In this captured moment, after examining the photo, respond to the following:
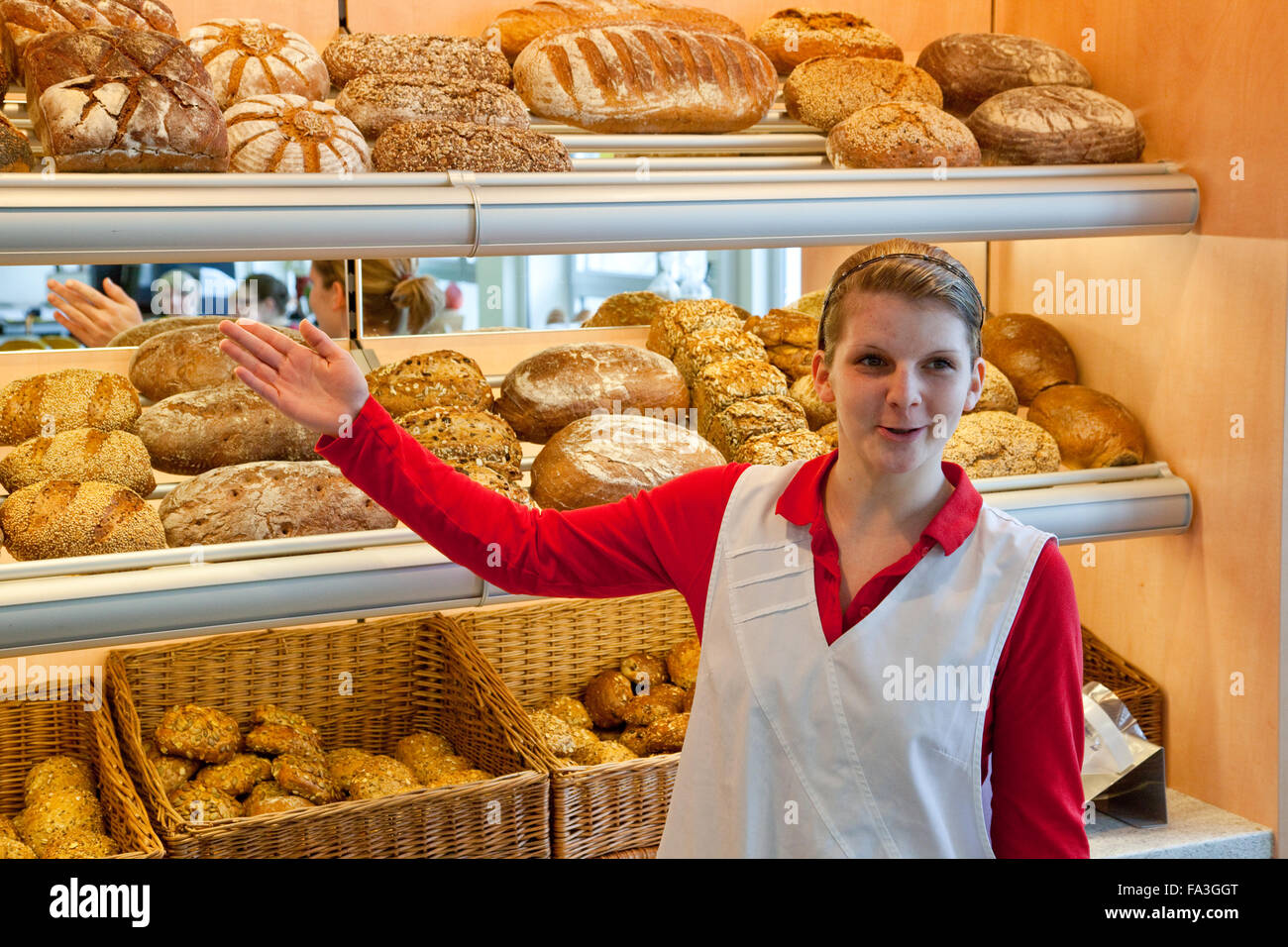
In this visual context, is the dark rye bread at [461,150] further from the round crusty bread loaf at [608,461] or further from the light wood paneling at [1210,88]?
the light wood paneling at [1210,88]

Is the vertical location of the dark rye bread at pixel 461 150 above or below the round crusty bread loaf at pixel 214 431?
above

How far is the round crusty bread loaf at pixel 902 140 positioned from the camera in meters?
2.30

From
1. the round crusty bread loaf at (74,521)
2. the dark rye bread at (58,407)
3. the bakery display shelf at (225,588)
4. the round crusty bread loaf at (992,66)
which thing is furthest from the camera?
the round crusty bread loaf at (992,66)

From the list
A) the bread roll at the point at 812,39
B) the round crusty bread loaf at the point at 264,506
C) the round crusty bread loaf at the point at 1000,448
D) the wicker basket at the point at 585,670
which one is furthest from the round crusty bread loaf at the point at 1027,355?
the round crusty bread loaf at the point at 264,506

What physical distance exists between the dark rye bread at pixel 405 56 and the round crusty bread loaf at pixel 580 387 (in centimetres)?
53

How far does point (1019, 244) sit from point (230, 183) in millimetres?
1845

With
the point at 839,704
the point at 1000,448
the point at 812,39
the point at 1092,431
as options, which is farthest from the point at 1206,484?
the point at 839,704

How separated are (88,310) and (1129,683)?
2.26 m

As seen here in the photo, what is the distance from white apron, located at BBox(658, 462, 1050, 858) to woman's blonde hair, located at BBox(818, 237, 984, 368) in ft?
0.77

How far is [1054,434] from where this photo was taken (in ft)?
8.39

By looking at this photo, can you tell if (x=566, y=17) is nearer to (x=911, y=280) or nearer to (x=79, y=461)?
(x=79, y=461)

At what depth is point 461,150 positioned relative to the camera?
2.02m

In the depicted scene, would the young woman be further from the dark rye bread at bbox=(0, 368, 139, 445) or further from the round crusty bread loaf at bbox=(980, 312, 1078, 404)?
the round crusty bread loaf at bbox=(980, 312, 1078, 404)

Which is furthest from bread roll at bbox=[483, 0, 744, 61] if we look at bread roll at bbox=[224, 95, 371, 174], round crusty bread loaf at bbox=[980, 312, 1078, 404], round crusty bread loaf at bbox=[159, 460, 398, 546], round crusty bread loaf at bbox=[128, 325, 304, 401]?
round crusty bread loaf at bbox=[159, 460, 398, 546]
